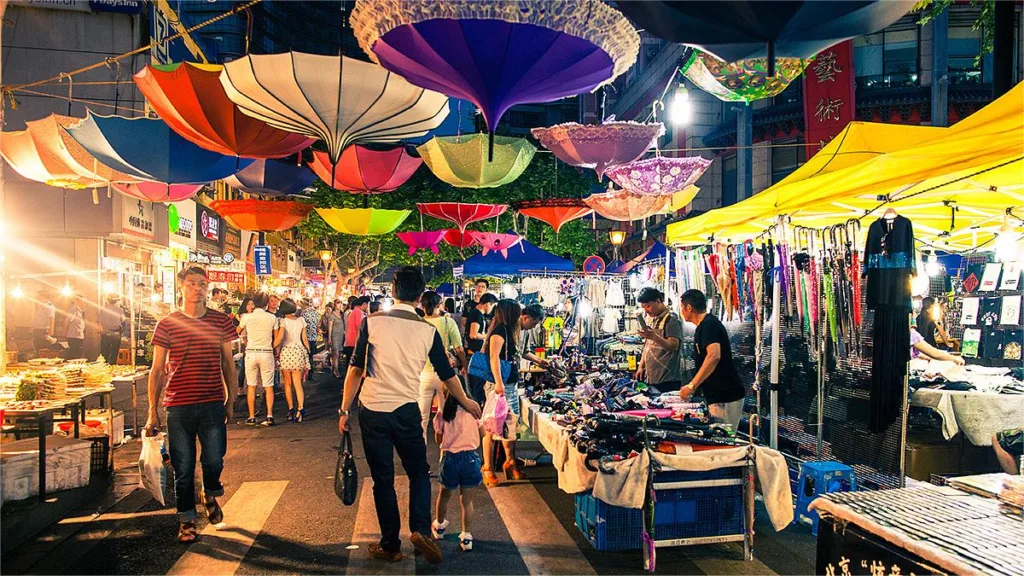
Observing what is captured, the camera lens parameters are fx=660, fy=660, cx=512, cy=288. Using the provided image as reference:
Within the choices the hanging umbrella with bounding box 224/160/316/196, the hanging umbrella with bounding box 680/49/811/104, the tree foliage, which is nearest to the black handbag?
the hanging umbrella with bounding box 680/49/811/104

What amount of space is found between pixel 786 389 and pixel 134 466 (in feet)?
26.7

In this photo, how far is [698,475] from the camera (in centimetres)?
546

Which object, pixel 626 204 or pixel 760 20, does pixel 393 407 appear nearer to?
pixel 760 20

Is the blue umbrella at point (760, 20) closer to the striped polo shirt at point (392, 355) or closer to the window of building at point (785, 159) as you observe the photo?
the striped polo shirt at point (392, 355)

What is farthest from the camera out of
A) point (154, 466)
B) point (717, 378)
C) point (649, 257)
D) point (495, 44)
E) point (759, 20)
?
point (649, 257)

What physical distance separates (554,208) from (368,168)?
384 centimetres

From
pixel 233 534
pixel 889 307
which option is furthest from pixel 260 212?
pixel 889 307

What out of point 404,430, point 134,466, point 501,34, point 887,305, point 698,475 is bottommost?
point 134,466

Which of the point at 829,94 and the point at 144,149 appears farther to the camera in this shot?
the point at 829,94

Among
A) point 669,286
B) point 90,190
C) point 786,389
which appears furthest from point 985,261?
point 90,190

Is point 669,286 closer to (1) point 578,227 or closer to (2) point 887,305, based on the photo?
(2) point 887,305

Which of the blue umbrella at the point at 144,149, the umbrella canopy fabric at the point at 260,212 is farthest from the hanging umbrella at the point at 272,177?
the blue umbrella at the point at 144,149

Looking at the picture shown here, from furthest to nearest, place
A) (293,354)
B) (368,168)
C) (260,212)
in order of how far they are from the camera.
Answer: (293,354)
(260,212)
(368,168)

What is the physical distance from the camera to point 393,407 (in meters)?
5.14
